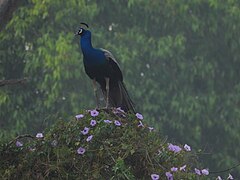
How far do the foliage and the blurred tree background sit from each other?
7.24 meters

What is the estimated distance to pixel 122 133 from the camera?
4.84m

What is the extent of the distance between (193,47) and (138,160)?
29.1 ft

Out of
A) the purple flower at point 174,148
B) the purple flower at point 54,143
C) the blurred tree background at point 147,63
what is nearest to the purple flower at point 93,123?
the purple flower at point 54,143

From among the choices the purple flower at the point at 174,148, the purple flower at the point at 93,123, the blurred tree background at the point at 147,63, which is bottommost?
the blurred tree background at the point at 147,63

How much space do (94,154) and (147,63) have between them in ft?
28.1

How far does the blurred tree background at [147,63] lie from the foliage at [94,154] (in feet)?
23.7

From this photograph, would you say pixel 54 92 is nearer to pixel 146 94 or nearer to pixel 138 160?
pixel 146 94

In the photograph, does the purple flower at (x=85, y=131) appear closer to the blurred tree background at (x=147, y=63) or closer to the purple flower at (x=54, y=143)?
the purple flower at (x=54, y=143)

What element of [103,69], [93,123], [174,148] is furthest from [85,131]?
[103,69]

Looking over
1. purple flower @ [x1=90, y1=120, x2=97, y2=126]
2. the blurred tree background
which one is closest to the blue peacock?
purple flower @ [x1=90, y1=120, x2=97, y2=126]

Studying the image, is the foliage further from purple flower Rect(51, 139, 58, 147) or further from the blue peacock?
the blue peacock

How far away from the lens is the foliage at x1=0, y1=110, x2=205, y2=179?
4703 mm

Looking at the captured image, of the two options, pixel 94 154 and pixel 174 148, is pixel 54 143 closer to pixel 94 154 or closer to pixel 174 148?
pixel 94 154

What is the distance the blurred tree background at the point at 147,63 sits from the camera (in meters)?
12.6
